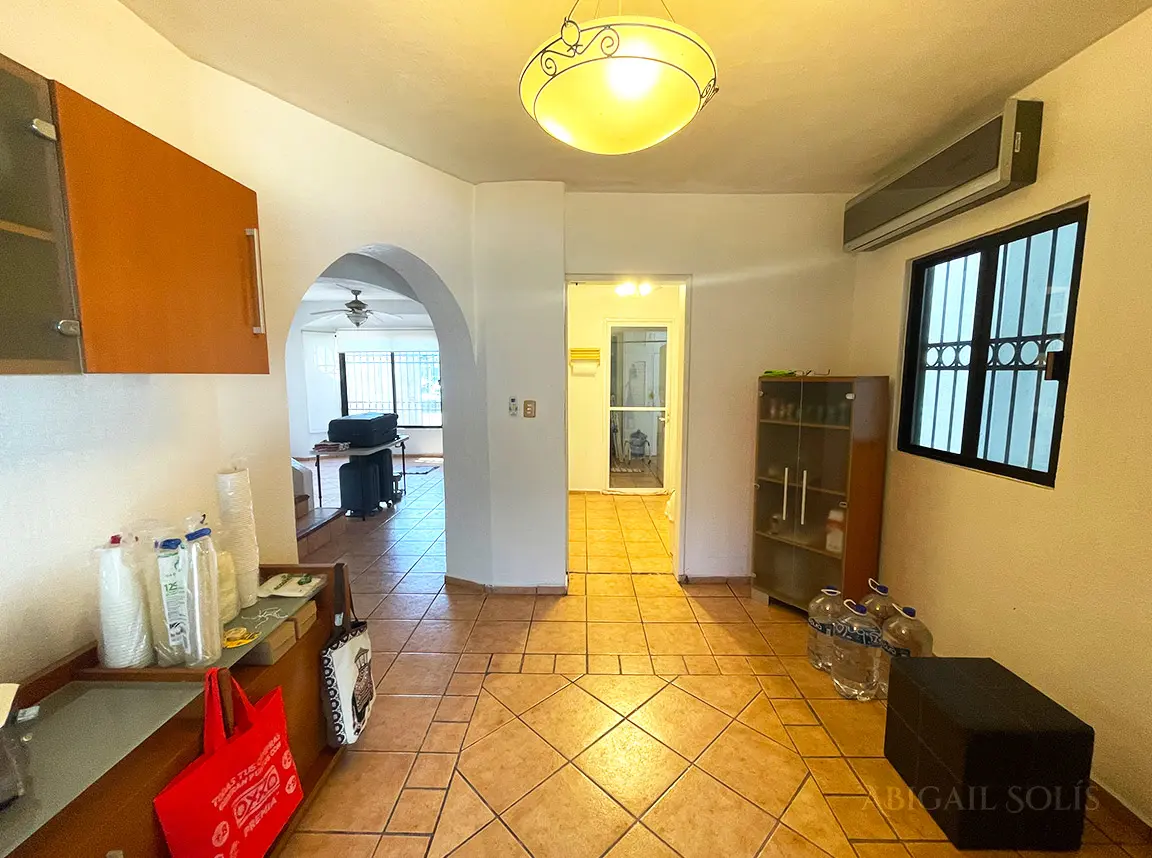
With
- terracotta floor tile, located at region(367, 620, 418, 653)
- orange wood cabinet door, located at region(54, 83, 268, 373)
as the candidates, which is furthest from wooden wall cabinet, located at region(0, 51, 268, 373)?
terracotta floor tile, located at region(367, 620, 418, 653)

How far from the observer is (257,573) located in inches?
61.2

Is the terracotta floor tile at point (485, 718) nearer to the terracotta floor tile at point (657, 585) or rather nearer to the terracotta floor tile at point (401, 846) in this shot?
the terracotta floor tile at point (401, 846)

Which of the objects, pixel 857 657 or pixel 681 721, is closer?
pixel 681 721

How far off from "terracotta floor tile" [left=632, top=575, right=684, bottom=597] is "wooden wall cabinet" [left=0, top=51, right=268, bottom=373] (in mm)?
2683

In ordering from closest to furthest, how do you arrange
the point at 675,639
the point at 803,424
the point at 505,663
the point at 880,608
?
1. the point at 880,608
2. the point at 505,663
3. the point at 675,639
4. the point at 803,424

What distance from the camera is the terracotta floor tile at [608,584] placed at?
3135 millimetres

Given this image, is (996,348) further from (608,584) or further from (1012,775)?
(608,584)

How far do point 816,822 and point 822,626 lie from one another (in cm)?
95

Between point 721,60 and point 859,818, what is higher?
point 721,60

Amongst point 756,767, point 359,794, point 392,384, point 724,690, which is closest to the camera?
point 359,794

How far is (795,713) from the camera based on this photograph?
6.63 feet

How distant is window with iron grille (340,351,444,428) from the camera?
8055 millimetres

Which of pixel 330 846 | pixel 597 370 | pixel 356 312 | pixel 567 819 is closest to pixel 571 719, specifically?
pixel 567 819

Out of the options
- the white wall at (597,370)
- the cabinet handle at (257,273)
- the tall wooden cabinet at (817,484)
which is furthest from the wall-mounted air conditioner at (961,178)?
the white wall at (597,370)
